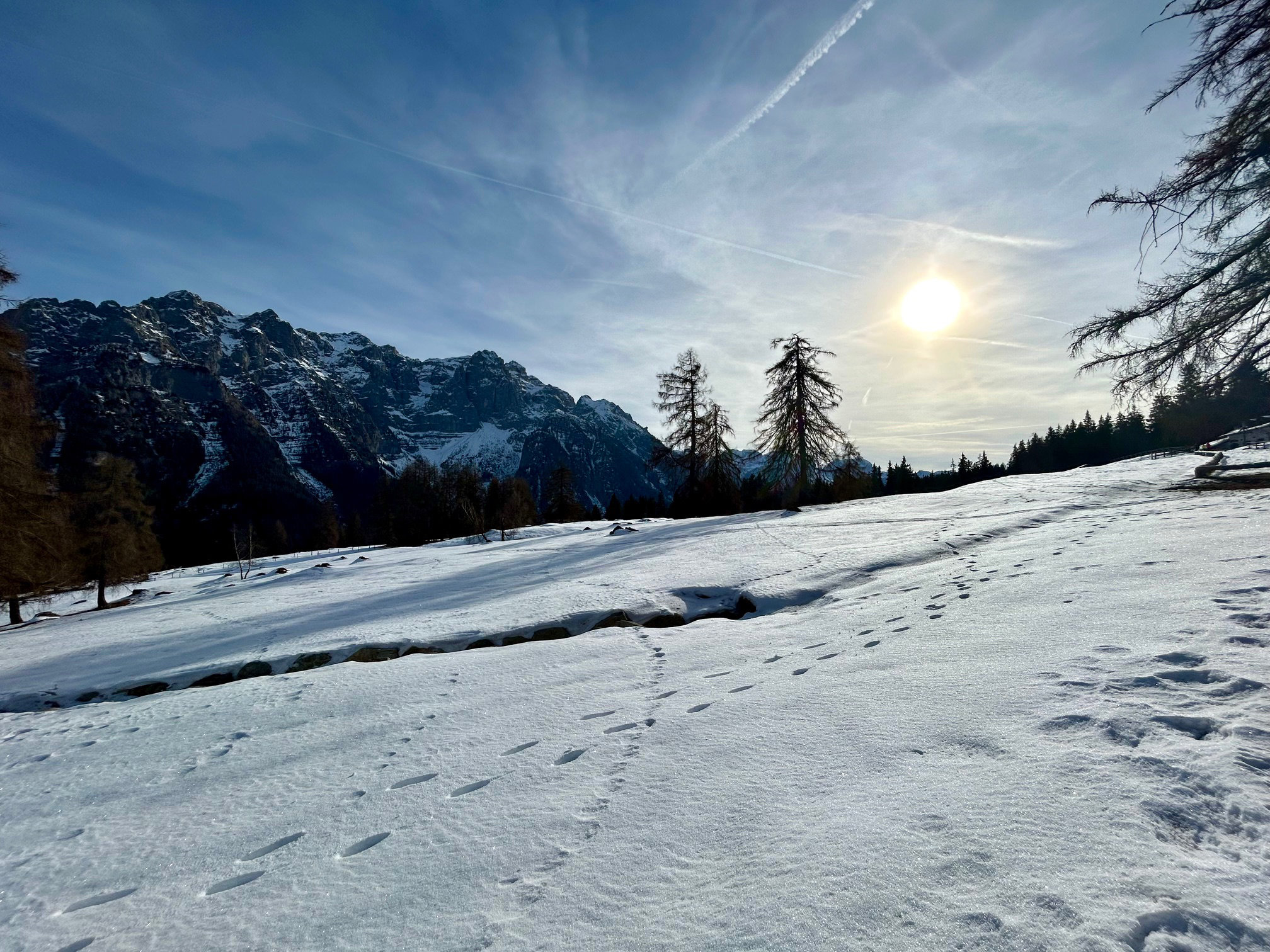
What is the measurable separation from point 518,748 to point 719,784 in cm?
143

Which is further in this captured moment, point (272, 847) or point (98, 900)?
point (272, 847)

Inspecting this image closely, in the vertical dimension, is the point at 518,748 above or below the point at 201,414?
below

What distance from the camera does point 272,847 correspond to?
2.55 meters

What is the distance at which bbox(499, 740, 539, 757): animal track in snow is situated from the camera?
3.24 metres

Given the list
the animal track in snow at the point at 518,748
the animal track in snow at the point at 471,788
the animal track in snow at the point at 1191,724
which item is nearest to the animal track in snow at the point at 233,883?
the animal track in snow at the point at 471,788

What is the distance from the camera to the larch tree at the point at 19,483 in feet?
32.2

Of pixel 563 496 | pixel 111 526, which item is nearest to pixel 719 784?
pixel 111 526

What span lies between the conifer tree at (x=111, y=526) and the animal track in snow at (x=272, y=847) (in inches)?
1069

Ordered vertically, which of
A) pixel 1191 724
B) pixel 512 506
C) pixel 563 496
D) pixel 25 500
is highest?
pixel 563 496

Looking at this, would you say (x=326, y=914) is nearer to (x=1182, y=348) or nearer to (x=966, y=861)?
(x=966, y=861)

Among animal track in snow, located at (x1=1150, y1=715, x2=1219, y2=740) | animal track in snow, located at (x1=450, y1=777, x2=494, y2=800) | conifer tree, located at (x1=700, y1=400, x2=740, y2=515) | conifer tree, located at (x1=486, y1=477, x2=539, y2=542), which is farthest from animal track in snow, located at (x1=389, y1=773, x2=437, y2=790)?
conifer tree, located at (x1=486, y1=477, x2=539, y2=542)

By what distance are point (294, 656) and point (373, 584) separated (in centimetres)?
561

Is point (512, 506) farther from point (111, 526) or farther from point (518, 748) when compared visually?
point (518, 748)

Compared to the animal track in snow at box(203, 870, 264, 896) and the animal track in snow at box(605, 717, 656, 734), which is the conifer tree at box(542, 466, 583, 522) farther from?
the animal track in snow at box(203, 870, 264, 896)
